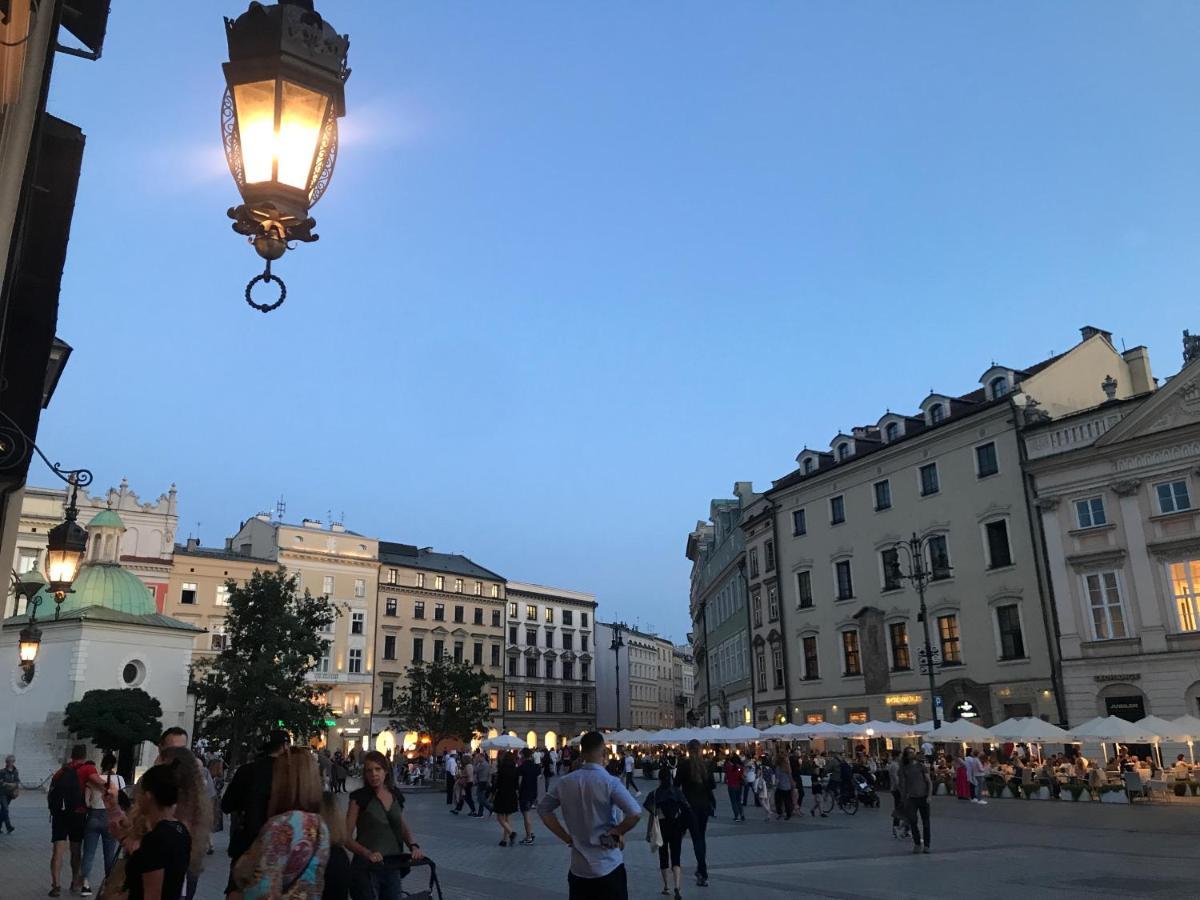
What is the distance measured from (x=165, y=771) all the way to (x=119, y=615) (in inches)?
1748

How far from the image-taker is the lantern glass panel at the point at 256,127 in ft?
14.0

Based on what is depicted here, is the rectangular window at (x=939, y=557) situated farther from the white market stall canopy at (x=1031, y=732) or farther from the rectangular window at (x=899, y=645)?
the white market stall canopy at (x=1031, y=732)

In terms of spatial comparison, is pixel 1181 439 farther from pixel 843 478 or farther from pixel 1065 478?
pixel 843 478

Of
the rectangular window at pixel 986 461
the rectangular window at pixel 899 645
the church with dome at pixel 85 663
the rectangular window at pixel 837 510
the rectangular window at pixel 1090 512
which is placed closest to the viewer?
the rectangular window at pixel 1090 512

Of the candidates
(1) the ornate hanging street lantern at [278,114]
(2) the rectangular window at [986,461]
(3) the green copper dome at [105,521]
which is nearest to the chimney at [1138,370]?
(2) the rectangular window at [986,461]

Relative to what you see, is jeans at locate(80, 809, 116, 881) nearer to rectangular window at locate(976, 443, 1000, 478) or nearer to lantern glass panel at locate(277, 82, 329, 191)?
lantern glass panel at locate(277, 82, 329, 191)

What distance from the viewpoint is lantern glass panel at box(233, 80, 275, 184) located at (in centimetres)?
426

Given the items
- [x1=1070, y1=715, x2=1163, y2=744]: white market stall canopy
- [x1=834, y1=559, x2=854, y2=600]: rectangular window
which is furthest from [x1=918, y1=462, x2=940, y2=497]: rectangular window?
[x1=1070, y1=715, x2=1163, y2=744]: white market stall canopy

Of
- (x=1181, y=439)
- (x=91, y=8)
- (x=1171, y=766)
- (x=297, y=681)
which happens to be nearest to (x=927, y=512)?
(x=1181, y=439)

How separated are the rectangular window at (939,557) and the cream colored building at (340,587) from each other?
45.6 m

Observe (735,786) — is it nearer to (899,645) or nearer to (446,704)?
(899,645)

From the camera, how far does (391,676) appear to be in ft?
251

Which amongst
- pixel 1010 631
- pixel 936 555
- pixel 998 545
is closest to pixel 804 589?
pixel 936 555

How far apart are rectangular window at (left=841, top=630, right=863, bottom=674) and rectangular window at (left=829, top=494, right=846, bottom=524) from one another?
5473 millimetres
